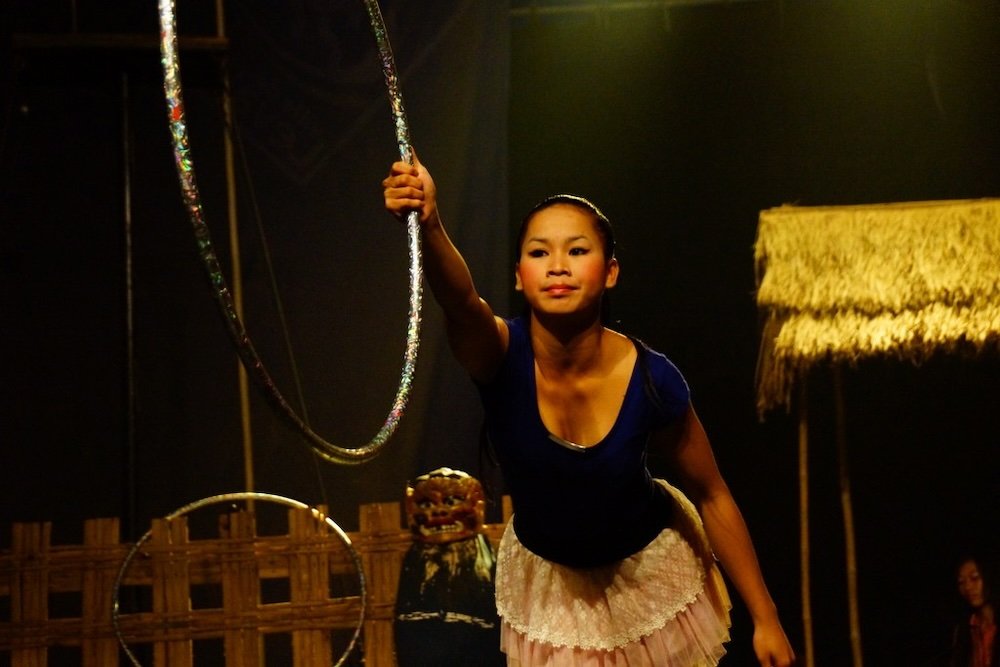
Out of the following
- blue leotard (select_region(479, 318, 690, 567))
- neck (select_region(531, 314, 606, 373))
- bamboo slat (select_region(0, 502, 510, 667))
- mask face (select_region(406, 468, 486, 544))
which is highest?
neck (select_region(531, 314, 606, 373))

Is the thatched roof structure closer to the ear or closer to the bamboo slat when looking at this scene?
the bamboo slat

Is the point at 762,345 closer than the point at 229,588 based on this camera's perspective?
No

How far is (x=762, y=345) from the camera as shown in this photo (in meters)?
3.81

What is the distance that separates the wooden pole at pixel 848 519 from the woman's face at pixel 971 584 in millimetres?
367

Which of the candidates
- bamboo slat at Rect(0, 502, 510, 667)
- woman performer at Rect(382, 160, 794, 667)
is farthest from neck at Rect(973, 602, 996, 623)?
woman performer at Rect(382, 160, 794, 667)

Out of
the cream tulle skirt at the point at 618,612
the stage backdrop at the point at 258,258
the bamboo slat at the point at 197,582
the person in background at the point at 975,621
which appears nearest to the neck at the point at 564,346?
the cream tulle skirt at the point at 618,612

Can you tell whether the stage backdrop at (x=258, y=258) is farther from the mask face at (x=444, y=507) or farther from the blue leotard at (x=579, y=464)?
the blue leotard at (x=579, y=464)

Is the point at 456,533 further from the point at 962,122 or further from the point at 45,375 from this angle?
the point at 962,122

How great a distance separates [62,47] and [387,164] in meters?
1.18

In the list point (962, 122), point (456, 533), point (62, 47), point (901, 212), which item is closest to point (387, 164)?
point (62, 47)

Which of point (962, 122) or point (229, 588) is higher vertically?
point (962, 122)

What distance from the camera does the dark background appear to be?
13.2 feet

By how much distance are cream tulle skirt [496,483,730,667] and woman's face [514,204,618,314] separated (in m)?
0.52

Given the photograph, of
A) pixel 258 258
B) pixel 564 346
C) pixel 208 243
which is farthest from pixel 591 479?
pixel 258 258
